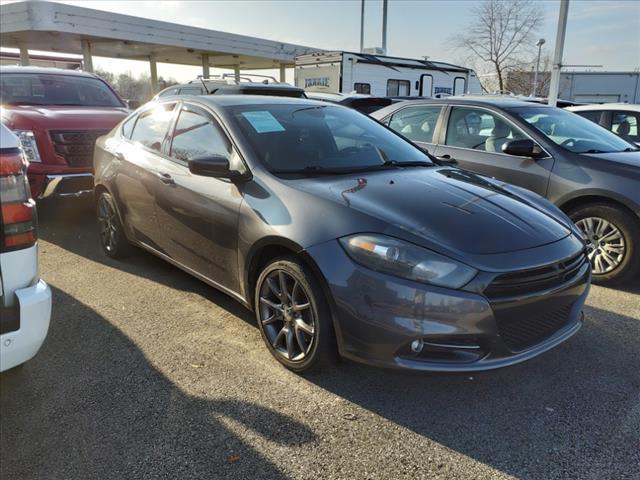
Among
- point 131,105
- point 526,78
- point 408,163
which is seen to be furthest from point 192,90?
point 526,78

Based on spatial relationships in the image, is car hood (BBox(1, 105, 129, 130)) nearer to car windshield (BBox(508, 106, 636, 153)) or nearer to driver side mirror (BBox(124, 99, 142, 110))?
driver side mirror (BBox(124, 99, 142, 110))

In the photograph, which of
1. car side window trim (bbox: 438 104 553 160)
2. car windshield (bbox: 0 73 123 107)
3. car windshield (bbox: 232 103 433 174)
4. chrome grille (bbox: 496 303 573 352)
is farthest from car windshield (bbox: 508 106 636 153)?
car windshield (bbox: 0 73 123 107)

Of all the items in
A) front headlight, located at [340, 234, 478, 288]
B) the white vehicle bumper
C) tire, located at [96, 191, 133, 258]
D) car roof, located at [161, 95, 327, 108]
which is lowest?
tire, located at [96, 191, 133, 258]

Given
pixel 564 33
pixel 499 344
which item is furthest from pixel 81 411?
pixel 564 33

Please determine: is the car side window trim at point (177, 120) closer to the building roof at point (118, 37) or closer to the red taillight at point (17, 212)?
the red taillight at point (17, 212)

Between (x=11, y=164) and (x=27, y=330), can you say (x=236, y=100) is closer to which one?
(x=11, y=164)

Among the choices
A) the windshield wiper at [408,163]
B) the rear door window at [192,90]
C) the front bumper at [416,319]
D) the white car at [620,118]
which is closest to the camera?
the front bumper at [416,319]

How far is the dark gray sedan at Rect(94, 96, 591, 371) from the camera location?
2.54 m

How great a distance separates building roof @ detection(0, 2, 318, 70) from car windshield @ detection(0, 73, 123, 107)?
13549mm

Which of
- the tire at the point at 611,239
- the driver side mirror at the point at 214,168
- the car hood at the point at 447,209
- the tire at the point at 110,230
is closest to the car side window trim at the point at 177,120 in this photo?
the driver side mirror at the point at 214,168

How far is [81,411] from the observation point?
2699 millimetres

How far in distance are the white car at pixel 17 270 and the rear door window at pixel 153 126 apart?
1936 mm

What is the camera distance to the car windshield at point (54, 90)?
269 inches

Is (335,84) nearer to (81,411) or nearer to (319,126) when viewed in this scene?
(319,126)
